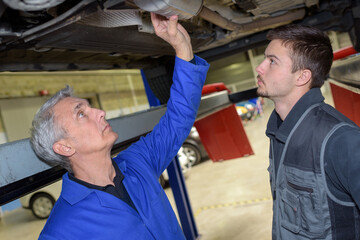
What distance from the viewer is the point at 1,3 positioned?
3.48 ft

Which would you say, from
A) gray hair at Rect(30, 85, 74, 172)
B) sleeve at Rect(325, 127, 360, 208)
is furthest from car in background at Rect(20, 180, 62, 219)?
sleeve at Rect(325, 127, 360, 208)

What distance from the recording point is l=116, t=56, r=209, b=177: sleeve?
1.48m

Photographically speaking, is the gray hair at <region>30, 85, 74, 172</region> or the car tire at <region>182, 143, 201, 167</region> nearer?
the gray hair at <region>30, 85, 74, 172</region>

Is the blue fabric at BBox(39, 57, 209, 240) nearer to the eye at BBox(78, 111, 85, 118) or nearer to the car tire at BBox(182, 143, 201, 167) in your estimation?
the eye at BBox(78, 111, 85, 118)

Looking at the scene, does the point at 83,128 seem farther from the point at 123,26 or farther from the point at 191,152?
the point at 191,152

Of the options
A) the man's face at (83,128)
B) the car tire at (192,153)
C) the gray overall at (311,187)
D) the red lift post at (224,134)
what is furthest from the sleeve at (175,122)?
the car tire at (192,153)

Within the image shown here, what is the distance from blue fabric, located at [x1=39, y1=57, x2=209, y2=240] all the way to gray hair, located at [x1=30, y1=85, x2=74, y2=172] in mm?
95

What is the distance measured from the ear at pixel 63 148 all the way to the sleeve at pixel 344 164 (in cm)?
105

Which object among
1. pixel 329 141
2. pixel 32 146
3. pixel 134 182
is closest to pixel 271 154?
pixel 329 141

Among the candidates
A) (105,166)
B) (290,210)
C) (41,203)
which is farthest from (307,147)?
(41,203)

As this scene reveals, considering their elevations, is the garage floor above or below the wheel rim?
below

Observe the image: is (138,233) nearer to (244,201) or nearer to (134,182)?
(134,182)

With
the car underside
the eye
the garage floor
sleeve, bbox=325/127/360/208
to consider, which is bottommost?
the garage floor

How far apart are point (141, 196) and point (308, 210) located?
73cm
